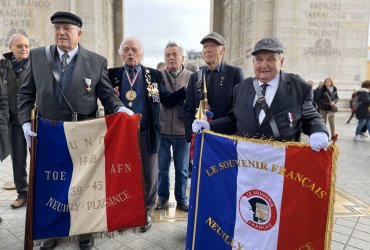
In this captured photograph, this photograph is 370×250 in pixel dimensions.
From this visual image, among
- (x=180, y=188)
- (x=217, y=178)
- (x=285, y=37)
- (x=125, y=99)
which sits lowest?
(x=180, y=188)

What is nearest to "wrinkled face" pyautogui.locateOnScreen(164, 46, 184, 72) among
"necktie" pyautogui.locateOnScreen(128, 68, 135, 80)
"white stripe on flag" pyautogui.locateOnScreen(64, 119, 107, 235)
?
"necktie" pyautogui.locateOnScreen(128, 68, 135, 80)

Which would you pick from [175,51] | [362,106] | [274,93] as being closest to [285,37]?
[362,106]

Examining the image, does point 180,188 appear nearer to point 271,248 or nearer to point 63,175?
point 63,175

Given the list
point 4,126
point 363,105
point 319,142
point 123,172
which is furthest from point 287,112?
point 363,105

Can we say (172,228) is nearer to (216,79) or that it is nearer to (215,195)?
(215,195)

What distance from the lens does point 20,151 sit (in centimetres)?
418

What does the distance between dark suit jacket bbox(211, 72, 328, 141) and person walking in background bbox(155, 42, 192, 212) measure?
155 centimetres

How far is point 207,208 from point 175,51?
221cm

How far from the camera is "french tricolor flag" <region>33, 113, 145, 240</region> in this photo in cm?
268

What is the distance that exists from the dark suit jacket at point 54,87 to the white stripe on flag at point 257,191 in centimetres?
153

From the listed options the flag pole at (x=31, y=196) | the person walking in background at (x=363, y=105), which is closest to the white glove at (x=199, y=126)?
the flag pole at (x=31, y=196)

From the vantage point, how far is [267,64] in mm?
2363

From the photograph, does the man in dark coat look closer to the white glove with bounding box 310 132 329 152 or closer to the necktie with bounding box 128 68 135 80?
the necktie with bounding box 128 68 135 80

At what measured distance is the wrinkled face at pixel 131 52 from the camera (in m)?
3.47
